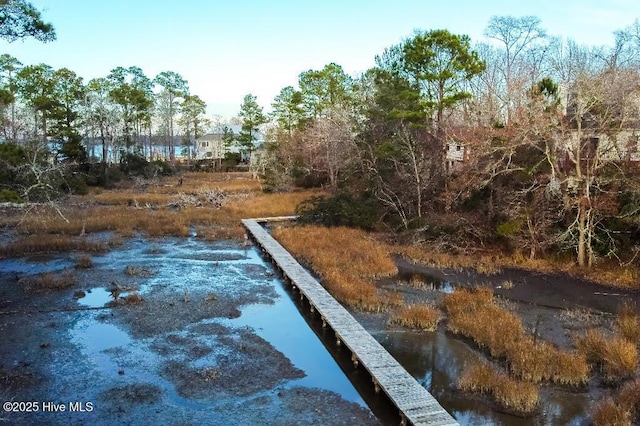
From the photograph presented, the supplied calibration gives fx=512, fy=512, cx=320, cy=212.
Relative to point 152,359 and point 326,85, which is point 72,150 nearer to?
point 326,85

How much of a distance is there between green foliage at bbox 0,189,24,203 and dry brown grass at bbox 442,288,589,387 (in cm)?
2727

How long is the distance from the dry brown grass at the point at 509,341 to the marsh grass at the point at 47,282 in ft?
37.4

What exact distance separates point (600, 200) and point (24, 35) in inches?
725

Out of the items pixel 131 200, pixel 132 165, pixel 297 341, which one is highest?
pixel 132 165

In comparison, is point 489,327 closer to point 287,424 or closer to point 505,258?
point 287,424

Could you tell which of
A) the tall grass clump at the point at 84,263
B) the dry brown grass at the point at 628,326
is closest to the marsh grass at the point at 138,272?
A: the tall grass clump at the point at 84,263

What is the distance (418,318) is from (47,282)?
36.6 ft

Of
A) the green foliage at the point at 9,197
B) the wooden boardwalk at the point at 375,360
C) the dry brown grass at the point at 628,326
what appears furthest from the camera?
the green foliage at the point at 9,197

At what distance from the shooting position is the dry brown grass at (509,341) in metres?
9.59

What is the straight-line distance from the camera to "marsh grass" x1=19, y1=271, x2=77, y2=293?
15383 millimetres

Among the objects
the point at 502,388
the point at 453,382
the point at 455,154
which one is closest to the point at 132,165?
the point at 455,154

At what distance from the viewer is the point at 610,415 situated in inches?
309

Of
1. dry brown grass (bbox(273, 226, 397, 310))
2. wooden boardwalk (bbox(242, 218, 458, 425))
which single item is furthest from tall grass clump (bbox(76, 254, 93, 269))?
dry brown grass (bbox(273, 226, 397, 310))

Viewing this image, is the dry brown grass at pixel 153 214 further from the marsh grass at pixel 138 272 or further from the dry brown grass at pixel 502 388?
the dry brown grass at pixel 502 388
